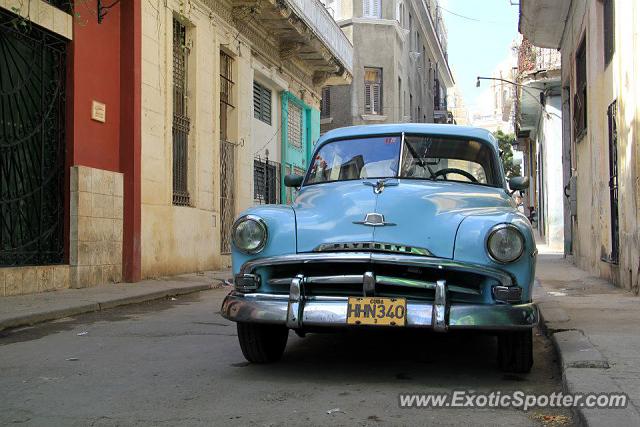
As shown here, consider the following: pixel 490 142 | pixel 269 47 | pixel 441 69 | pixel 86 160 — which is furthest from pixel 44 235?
pixel 441 69

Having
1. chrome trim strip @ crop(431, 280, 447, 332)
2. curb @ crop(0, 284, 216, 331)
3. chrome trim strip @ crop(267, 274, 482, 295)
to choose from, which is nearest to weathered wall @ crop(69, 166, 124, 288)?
curb @ crop(0, 284, 216, 331)

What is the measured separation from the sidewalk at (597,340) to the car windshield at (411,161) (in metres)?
1.38

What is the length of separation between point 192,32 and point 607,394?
11.6 m

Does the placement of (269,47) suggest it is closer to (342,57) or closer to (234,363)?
(342,57)

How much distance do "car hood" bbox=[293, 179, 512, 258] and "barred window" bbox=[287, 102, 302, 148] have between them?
1560cm

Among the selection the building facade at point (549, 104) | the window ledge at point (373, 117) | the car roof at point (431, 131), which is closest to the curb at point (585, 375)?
the car roof at point (431, 131)

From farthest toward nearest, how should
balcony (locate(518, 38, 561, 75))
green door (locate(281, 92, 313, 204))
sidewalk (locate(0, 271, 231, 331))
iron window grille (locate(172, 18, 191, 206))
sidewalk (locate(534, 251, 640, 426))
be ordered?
green door (locate(281, 92, 313, 204)) → balcony (locate(518, 38, 561, 75)) → iron window grille (locate(172, 18, 191, 206)) → sidewalk (locate(0, 271, 231, 331)) → sidewalk (locate(534, 251, 640, 426))

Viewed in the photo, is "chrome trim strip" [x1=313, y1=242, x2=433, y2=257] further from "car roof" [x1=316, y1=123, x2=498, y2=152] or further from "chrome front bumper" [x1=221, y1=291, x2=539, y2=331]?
"car roof" [x1=316, y1=123, x2=498, y2=152]

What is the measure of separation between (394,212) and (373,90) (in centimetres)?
2657

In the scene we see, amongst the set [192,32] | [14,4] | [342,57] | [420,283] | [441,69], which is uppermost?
[441,69]

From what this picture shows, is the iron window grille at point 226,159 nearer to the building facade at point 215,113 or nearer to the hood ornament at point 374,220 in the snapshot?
the building facade at point 215,113

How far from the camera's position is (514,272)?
4.07 metres

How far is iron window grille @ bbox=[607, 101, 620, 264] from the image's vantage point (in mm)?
9219

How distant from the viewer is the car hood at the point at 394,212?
13.8 feet
